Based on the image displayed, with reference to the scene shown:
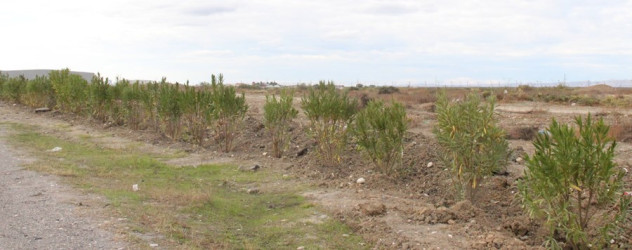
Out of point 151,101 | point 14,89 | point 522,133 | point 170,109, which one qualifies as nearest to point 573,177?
point 522,133

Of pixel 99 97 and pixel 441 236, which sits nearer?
pixel 441 236

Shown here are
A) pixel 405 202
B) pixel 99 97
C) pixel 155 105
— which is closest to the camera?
pixel 405 202

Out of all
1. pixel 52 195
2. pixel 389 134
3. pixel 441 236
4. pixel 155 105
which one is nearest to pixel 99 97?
pixel 155 105

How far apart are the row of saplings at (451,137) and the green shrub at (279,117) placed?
20mm

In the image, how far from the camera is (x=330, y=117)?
10.1m

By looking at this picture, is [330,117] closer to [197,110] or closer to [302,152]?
[302,152]

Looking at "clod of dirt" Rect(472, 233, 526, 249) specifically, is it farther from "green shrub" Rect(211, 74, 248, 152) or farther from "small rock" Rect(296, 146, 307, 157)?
"green shrub" Rect(211, 74, 248, 152)

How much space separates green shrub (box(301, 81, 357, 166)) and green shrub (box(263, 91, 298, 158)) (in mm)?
1035

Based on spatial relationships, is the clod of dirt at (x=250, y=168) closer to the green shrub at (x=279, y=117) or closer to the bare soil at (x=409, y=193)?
the bare soil at (x=409, y=193)

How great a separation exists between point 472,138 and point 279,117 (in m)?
5.30

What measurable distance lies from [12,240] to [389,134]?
5.12 m

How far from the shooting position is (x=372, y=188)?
828cm

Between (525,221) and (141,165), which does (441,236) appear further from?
(141,165)

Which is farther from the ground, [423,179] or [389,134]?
[389,134]
